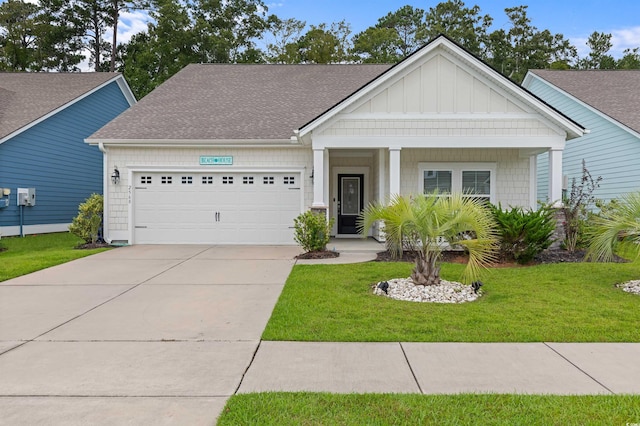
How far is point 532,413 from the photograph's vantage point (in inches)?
113

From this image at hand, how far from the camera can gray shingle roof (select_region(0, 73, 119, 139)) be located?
15.3 meters

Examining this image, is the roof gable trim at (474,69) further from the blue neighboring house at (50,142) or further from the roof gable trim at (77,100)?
the blue neighboring house at (50,142)

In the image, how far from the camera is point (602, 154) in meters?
14.9

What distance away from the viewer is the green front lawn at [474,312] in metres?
4.51

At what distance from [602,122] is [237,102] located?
12.9 m

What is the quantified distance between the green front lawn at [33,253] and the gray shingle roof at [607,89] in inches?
667

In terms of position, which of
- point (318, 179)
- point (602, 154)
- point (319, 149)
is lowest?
point (318, 179)

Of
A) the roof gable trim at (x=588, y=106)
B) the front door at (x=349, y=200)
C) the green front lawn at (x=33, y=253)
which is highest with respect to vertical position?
the roof gable trim at (x=588, y=106)

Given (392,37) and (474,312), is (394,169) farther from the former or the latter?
(392,37)

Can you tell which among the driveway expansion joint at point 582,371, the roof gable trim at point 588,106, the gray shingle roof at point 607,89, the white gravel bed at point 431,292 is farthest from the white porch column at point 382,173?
Result: the gray shingle roof at point 607,89

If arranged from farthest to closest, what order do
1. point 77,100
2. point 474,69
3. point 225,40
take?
1. point 225,40
2. point 77,100
3. point 474,69

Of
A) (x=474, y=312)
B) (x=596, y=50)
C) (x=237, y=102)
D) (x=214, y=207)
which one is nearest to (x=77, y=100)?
(x=237, y=102)

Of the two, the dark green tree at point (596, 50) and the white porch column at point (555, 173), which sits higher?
the dark green tree at point (596, 50)

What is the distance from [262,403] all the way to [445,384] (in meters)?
1.48
